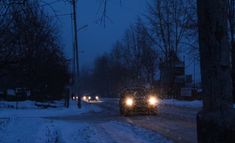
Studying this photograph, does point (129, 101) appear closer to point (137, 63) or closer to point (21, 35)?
point (21, 35)

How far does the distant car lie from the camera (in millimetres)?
35062

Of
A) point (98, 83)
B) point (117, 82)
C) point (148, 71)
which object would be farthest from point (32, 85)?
point (98, 83)

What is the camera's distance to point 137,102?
116 ft

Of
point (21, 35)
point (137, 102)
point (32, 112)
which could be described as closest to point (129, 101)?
point (137, 102)

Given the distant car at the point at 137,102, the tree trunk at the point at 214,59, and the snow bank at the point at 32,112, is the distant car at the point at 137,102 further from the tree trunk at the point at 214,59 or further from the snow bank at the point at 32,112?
the tree trunk at the point at 214,59

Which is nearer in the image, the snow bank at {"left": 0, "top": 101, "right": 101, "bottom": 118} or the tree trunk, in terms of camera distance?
the tree trunk

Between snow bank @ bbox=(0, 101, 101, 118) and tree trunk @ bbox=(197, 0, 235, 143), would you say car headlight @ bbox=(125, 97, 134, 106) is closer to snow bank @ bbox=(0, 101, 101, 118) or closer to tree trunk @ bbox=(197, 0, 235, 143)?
snow bank @ bbox=(0, 101, 101, 118)

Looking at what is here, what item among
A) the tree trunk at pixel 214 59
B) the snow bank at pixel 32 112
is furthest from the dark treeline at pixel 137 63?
the tree trunk at pixel 214 59

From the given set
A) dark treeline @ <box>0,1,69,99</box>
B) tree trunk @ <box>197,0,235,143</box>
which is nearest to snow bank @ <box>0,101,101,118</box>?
dark treeline @ <box>0,1,69,99</box>

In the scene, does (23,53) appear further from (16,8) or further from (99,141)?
(16,8)

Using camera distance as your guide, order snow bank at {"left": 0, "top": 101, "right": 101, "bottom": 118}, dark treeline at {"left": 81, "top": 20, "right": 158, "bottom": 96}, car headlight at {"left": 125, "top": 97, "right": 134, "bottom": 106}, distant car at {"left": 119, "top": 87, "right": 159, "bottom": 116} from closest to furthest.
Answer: distant car at {"left": 119, "top": 87, "right": 159, "bottom": 116} → car headlight at {"left": 125, "top": 97, "right": 134, "bottom": 106} → snow bank at {"left": 0, "top": 101, "right": 101, "bottom": 118} → dark treeline at {"left": 81, "top": 20, "right": 158, "bottom": 96}

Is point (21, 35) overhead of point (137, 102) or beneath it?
overhead

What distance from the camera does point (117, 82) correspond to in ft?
468

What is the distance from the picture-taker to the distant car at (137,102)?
35.1m
